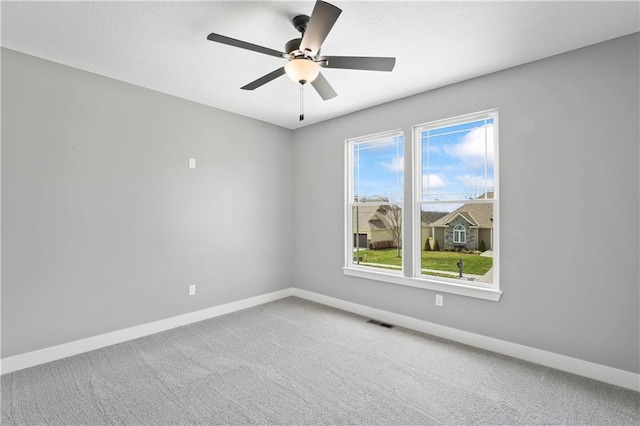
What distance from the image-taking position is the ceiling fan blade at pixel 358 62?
82.7 inches

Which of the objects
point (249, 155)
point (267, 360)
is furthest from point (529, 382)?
point (249, 155)

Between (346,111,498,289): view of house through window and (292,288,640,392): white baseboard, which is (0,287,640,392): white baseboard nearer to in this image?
(292,288,640,392): white baseboard

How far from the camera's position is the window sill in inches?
119

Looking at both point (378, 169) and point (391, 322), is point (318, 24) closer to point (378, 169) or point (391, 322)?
point (378, 169)

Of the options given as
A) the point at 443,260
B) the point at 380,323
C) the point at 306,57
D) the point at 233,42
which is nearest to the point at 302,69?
the point at 306,57

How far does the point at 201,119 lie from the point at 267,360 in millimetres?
2862

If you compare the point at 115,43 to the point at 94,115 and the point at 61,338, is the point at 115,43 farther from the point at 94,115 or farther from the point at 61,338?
the point at 61,338

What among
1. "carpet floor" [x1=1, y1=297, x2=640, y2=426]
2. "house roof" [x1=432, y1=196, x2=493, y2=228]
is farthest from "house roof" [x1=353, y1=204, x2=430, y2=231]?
"carpet floor" [x1=1, y1=297, x2=640, y2=426]

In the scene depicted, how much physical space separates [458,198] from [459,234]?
0.39 meters

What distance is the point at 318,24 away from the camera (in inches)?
70.4

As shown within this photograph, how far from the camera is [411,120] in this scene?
11.8 feet

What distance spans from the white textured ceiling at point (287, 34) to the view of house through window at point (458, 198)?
594 millimetres

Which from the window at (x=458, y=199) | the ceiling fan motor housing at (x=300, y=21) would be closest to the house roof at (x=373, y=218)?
the window at (x=458, y=199)

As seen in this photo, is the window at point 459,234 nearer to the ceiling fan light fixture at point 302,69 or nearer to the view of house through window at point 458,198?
the view of house through window at point 458,198
